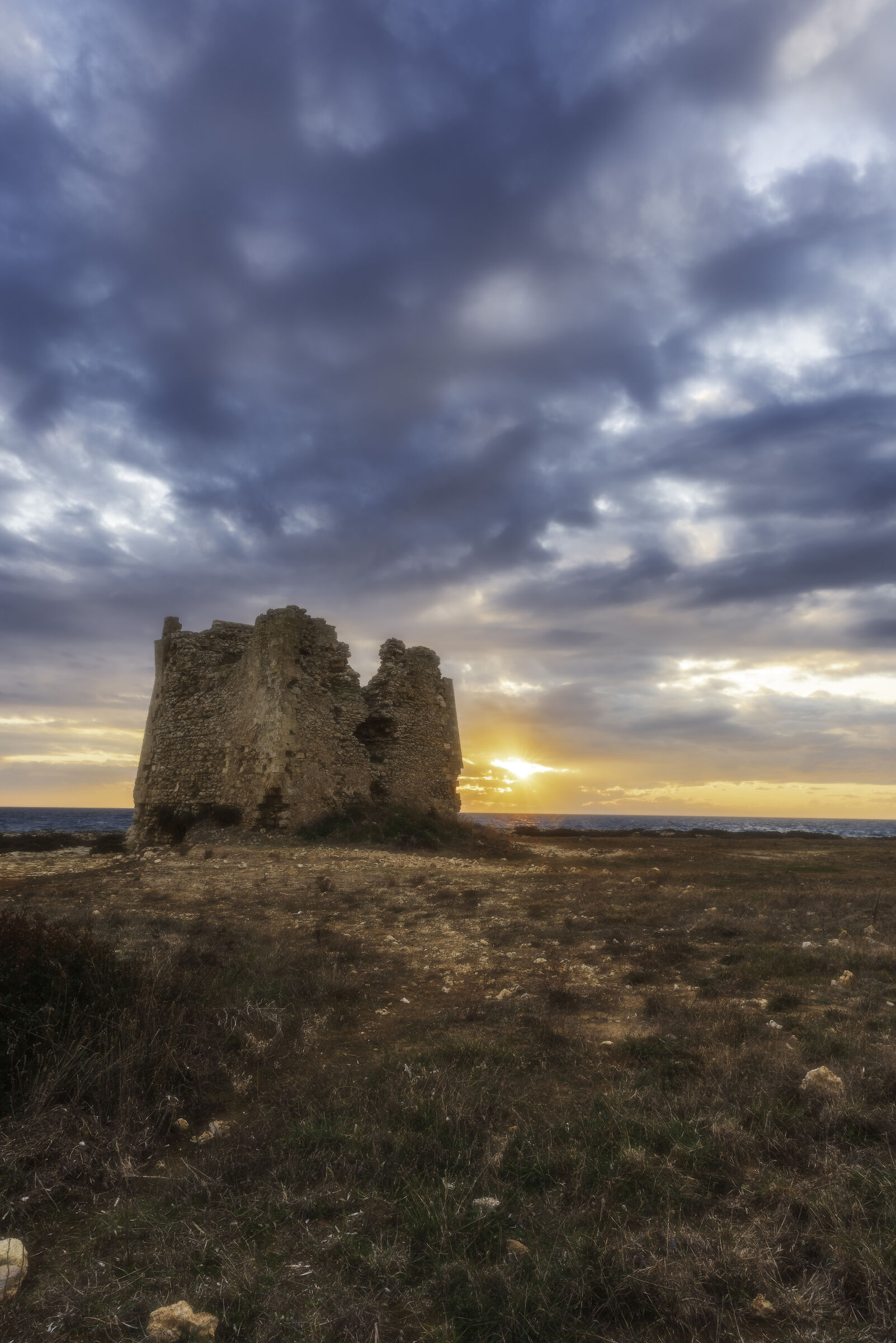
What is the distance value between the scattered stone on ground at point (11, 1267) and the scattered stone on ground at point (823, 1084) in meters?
3.78

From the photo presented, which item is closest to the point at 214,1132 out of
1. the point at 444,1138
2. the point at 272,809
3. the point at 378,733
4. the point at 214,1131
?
the point at 214,1131

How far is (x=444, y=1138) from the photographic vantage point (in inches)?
141

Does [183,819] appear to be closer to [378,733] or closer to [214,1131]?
[378,733]

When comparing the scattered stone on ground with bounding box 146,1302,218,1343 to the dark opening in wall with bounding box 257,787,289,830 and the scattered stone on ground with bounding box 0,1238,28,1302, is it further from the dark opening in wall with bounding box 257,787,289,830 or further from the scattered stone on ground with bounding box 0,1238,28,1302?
the dark opening in wall with bounding box 257,787,289,830

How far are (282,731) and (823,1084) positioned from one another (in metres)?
16.3

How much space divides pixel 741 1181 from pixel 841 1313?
2.68 ft

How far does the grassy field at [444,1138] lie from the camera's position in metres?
2.48

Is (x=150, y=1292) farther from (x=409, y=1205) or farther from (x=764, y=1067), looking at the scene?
(x=764, y=1067)

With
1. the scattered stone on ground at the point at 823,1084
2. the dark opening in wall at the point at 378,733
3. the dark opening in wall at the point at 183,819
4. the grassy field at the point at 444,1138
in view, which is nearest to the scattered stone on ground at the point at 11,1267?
the grassy field at the point at 444,1138

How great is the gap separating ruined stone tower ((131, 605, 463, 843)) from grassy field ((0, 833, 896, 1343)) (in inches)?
450

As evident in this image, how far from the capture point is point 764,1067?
434 cm

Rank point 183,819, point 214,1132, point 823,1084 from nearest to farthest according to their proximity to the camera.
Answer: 1. point 214,1132
2. point 823,1084
3. point 183,819

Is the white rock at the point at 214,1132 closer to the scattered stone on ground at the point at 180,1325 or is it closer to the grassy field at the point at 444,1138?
the grassy field at the point at 444,1138

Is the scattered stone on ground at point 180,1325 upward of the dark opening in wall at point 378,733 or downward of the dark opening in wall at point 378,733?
downward
